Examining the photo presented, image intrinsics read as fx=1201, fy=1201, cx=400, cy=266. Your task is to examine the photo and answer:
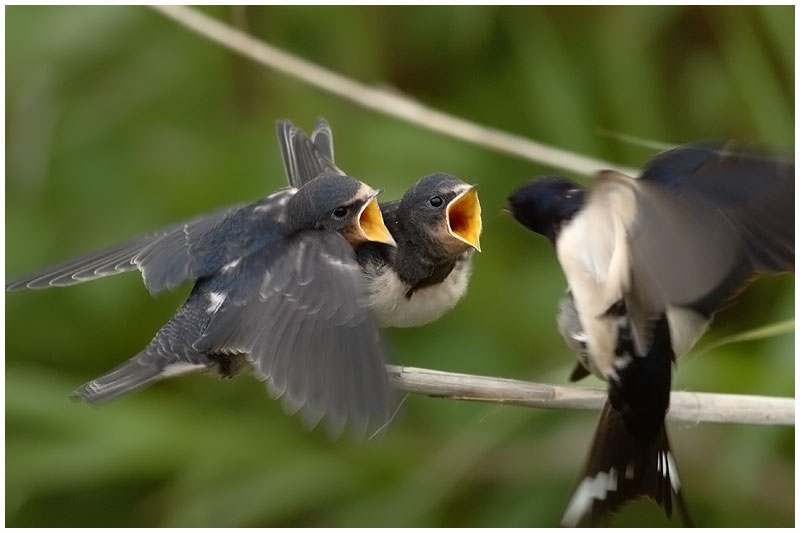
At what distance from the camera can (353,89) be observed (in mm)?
1869

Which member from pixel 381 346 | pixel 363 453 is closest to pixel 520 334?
pixel 363 453

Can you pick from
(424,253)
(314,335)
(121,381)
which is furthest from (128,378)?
(424,253)

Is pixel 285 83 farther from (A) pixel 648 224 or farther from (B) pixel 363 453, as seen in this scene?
(A) pixel 648 224

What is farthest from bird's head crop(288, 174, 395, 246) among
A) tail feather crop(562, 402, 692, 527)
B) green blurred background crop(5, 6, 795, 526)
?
green blurred background crop(5, 6, 795, 526)

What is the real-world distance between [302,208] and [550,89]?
3.31 ft

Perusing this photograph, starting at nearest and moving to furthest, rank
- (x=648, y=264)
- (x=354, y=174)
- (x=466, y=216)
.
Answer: (x=648, y=264) → (x=466, y=216) → (x=354, y=174)

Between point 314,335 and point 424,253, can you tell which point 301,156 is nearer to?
point 424,253

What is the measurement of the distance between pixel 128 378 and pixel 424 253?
406mm

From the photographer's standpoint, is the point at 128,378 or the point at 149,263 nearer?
the point at 128,378

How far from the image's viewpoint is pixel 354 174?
212cm

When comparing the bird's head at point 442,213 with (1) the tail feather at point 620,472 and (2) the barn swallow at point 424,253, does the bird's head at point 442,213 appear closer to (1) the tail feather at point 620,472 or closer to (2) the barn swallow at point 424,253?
(2) the barn swallow at point 424,253

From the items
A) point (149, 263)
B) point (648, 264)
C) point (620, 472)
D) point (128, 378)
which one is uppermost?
point (648, 264)

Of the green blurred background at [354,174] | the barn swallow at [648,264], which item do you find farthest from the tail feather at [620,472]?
the green blurred background at [354,174]

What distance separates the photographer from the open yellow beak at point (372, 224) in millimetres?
1394
